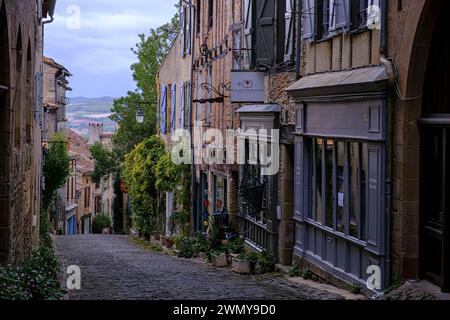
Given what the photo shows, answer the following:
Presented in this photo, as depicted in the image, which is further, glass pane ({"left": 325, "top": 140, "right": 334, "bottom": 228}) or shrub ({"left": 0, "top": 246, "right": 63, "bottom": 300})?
glass pane ({"left": 325, "top": 140, "right": 334, "bottom": 228})

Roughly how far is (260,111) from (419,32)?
6592 mm

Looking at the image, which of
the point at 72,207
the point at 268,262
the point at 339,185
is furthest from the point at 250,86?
the point at 72,207

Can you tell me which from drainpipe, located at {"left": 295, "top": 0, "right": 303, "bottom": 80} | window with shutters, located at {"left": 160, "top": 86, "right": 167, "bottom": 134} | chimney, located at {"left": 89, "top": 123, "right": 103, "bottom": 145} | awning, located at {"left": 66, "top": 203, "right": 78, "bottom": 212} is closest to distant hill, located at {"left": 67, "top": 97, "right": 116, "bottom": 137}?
chimney, located at {"left": 89, "top": 123, "right": 103, "bottom": 145}

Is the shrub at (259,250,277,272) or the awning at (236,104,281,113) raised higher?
the awning at (236,104,281,113)

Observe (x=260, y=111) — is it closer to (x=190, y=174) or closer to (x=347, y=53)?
(x=347, y=53)

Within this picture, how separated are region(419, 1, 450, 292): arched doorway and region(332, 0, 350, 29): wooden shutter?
2346 mm

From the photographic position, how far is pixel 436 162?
32.2ft

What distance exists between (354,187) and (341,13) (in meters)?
2.50

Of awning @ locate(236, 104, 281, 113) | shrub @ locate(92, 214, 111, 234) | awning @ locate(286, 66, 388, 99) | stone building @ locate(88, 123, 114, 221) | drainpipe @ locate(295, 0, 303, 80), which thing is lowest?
shrub @ locate(92, 214, 111, 234)

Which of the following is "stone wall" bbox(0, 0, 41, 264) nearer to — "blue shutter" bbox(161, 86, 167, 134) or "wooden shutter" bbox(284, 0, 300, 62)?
"wooden shutter" bbox(284, 0, 300, 62)

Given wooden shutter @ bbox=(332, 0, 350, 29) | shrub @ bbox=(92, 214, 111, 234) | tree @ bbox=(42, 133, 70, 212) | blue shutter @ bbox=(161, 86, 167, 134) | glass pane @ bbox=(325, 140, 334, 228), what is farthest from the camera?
shrub @ bbox=(92, 214, 111, 234)

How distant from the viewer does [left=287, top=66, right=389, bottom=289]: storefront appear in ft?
34.4

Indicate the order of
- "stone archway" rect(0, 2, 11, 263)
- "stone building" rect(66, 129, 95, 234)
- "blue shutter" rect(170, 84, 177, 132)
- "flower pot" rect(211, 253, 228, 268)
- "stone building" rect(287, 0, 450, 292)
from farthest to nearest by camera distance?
1. "stone building" rect(66, 129, 95, 234)
2. "blue shutter" rect(170, 84, 177, 132)
3. "flower pot" rect(211, 253, 228, 268)
4. "stone archway" rect(0, 2, 11, 263)
5. "stone building" rect(287, 0, 450, 292)

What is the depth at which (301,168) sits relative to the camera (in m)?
14.1
